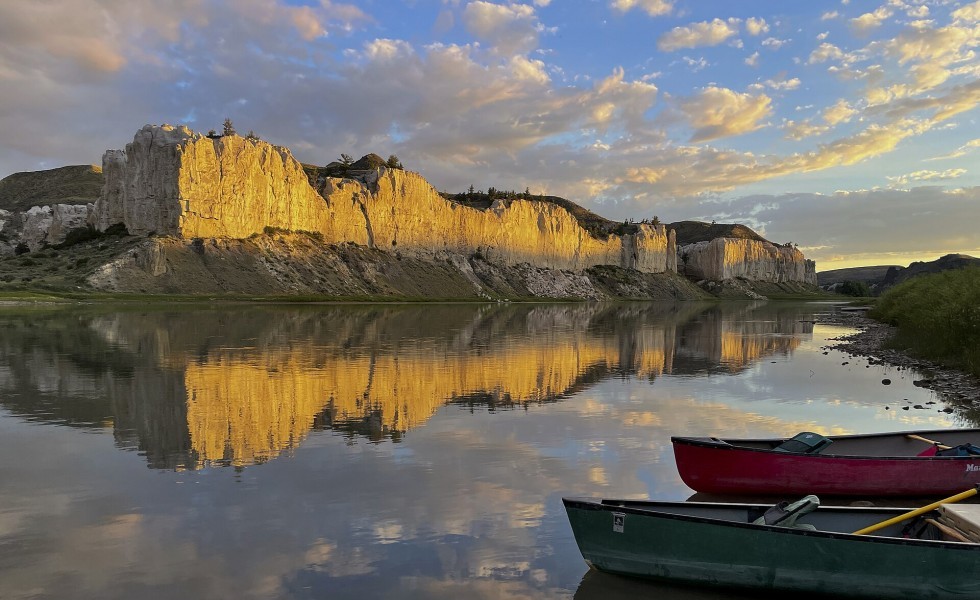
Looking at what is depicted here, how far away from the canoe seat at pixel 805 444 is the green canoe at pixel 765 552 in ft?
9.81

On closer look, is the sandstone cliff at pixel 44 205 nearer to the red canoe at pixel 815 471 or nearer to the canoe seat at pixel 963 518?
the red canoe at pixel 815 471

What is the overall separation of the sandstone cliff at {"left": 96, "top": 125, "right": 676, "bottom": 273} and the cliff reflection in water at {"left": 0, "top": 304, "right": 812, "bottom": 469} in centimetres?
5512

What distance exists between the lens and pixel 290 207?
4331 inches

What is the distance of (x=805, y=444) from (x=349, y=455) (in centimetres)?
836

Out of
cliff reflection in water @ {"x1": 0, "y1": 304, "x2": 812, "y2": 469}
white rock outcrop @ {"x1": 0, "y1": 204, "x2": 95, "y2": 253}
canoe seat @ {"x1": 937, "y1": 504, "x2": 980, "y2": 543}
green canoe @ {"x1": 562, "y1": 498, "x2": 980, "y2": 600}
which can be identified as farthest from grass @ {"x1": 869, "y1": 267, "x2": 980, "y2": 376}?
white rock outcrop @ {"x1": 0, "y1": 204, "x2": 95, "y2": 253}

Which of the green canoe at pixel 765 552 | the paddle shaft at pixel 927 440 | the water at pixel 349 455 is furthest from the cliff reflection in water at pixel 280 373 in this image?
the paddle shaft at pixel 927 440

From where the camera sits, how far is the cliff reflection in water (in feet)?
48.2

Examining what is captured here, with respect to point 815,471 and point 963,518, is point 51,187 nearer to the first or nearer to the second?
point 815,471

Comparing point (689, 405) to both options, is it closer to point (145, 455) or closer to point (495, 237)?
point (145, 455)

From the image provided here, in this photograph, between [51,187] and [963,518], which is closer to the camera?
[963,518]

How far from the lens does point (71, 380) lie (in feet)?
68.0

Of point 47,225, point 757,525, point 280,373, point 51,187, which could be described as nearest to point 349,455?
point 757,525

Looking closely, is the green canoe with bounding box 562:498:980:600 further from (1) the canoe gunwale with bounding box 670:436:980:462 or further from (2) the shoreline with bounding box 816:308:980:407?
(2) the shoreline with bounding box 816:308:980:407

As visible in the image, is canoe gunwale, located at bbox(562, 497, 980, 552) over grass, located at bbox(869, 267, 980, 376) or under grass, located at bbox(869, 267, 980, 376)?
under
